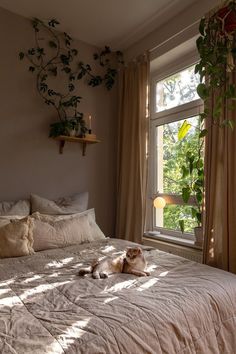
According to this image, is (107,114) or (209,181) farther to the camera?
(107,114)

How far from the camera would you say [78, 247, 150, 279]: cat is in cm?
154

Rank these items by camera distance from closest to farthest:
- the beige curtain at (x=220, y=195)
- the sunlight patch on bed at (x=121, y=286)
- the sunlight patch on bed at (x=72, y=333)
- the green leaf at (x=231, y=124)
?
the sunlight patch on bed at (x=72, y=333)
the sunlight patch on bed at (x=121, y=286)
the green leaf at (x=231, y=124)
the beige curtain at (x=220, y=195)

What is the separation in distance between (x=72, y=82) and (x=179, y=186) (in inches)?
64.8

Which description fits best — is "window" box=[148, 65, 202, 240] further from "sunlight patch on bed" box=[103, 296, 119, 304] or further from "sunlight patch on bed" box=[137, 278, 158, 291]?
"sunlight patch on bed" box=[103, 296, 119, 304]

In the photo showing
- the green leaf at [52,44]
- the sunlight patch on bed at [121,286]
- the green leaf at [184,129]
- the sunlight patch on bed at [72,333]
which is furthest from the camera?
the green leaf at [52,44]

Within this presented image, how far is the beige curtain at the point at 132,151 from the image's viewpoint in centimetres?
292

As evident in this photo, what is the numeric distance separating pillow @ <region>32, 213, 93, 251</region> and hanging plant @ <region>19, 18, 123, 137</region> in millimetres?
953

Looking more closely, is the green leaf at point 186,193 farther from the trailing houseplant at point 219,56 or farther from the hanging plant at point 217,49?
the hanging plant at point 217,49

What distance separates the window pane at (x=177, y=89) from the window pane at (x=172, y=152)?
217mm

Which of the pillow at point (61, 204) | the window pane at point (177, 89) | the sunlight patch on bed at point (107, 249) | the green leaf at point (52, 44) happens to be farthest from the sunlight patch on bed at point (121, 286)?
the green leaf at point (52, 44)

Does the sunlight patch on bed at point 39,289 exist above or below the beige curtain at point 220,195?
below

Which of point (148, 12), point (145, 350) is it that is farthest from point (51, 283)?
point (148, 12)

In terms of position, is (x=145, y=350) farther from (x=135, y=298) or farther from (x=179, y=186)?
(x=179, y=186)

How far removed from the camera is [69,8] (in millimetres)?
2592
